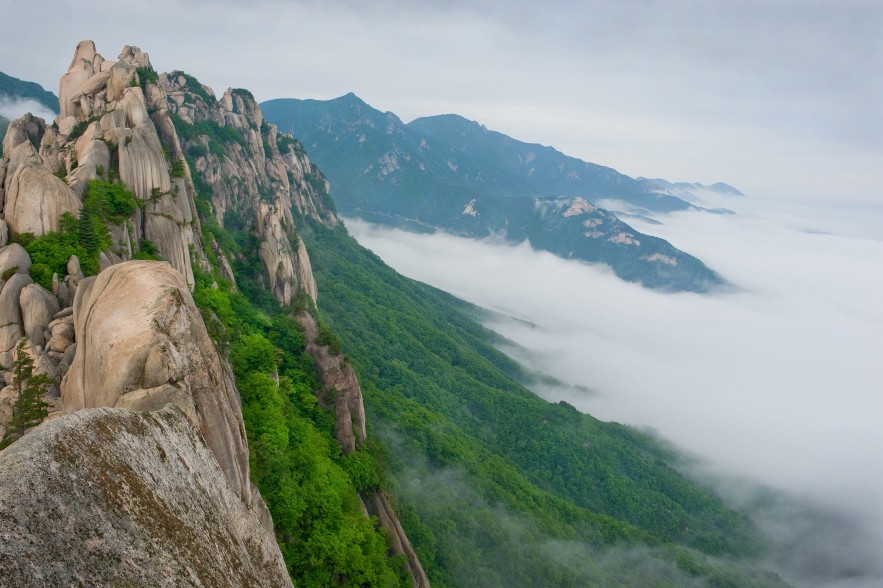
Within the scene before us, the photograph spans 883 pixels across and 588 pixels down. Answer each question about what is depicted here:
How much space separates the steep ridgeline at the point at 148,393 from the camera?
9430 mm

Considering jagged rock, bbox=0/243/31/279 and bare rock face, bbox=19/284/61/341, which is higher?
jagged rock, bbox=0/243/31/279

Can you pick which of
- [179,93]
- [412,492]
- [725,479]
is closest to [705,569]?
[412,492]

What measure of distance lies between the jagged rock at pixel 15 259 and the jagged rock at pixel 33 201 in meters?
2.49

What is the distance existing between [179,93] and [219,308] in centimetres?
9376

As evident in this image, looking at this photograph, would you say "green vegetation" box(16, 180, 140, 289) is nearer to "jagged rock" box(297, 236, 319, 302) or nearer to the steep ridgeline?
the steep ridgeline

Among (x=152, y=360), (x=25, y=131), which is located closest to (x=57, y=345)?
(x=152, y=360)

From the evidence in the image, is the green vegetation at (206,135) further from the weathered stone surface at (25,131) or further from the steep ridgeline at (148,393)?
the weathered stone surface at (25,131)

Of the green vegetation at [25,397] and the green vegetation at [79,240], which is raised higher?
the green vegetation at [79,240]

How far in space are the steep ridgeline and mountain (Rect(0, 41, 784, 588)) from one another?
0.08 meters

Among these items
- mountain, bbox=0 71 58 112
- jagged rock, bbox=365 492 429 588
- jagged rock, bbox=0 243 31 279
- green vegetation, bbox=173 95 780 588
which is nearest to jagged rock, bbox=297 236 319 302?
green vegetation, bbox=173 95 780 588

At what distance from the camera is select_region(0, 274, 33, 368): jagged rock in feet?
69.5

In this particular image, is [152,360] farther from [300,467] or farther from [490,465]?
[490,465]


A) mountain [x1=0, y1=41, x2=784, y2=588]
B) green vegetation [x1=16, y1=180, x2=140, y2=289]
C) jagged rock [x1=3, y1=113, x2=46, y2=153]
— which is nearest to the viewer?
mountain [x1=0, y1=41, x2=784, y2=588]

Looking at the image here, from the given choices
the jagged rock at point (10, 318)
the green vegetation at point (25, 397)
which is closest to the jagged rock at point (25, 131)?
the jagged rock at point (10, 318)
